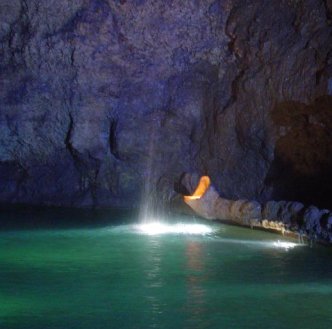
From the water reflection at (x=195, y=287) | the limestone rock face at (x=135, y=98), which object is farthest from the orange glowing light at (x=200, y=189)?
the water reflection at (x=195, y=287)

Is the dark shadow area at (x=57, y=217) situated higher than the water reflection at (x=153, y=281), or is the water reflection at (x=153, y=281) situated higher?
the dark shadow area at (x=57, y=217)

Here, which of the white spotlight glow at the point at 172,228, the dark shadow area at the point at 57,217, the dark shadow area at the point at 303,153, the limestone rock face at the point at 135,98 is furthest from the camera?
the limestone rock face at the point at 135,98

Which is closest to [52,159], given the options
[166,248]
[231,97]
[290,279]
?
[231,97]

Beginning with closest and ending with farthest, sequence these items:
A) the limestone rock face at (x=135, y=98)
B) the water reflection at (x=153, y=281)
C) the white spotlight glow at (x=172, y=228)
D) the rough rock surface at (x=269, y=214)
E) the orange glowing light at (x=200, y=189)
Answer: the water reflection at (x=153, y=281)
the rough rock surface at (x=269, y=214)
the white spotlight glow at (x=172, y=228)
the orange glowing light at (x=200, y=189)
the limestone rock face at (x=135, y=98)

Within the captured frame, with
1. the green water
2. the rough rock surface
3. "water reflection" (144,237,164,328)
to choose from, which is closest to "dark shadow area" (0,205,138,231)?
the green water

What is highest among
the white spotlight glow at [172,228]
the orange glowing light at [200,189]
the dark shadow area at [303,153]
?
the dark shadow area at [303,153]

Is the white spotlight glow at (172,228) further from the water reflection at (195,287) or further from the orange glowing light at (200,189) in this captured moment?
the water reflection at (195,287)

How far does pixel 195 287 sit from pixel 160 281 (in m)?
0.43

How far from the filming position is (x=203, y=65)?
49.0ft

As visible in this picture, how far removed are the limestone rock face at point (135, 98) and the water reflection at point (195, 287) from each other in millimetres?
5993

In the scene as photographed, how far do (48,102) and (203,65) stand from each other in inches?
147

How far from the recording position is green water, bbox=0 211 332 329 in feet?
17.2

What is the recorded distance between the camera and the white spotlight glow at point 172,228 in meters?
10.5

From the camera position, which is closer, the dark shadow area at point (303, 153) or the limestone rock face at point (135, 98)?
the dark shadow area at point (303, 153)
